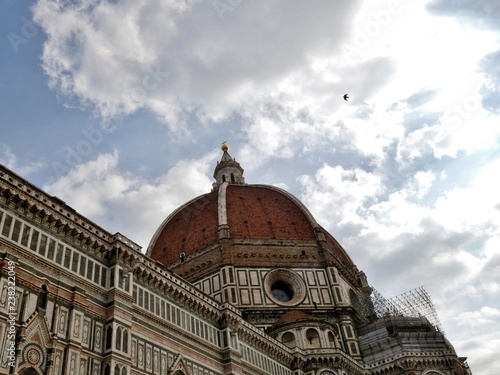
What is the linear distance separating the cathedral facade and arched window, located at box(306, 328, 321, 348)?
85 millimetres

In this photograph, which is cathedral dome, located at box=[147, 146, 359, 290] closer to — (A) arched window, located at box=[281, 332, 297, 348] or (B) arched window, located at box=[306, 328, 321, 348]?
(A) arched window, located at box=[281, 332, 297, 348]

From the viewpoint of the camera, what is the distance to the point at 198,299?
30719 mm

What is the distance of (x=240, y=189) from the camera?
6131 cm

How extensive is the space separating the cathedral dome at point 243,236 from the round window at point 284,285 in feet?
3.32

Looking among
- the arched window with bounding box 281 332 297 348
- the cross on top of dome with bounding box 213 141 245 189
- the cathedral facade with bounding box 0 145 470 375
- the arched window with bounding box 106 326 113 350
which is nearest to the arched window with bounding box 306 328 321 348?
the cathedral facade with bounding box 0 145 470 375

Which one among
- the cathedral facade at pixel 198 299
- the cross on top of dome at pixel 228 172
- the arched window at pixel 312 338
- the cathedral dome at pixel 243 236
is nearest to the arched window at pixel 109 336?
the cathedral facade at pixel 198 299

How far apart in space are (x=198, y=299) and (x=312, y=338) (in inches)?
567

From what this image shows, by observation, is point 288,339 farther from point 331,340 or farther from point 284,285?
point 284,285

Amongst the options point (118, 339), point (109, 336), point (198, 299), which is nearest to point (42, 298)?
point (109, 336)

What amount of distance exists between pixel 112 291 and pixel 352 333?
29.0m

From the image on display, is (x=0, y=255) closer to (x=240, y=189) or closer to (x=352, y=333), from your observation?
(x=352, y=333)

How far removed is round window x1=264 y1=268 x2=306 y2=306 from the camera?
158 ft

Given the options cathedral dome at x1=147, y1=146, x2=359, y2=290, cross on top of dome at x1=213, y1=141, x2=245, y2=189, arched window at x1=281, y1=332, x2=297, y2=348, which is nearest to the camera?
arched window at x1=281, y1=332, x2=297, y2=348

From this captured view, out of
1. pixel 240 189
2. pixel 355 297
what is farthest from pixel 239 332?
pixel 240 189
